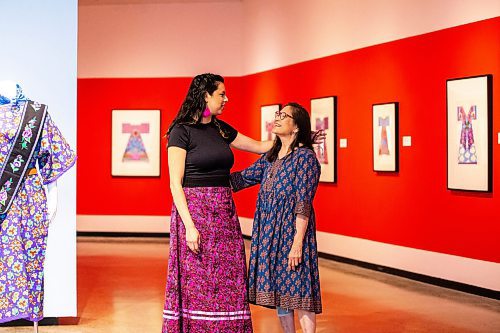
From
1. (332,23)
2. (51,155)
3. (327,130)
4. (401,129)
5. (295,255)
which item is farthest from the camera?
(327,130)

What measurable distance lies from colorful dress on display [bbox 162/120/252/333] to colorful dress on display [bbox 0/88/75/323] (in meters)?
1.10

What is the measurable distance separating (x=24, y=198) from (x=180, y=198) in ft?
4.17

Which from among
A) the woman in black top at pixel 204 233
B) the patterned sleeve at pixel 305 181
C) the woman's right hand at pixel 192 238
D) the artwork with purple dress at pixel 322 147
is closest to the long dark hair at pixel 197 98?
the woman in black top at pixel 204 233

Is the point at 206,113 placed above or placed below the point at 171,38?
below

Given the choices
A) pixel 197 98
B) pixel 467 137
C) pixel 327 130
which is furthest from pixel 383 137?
pixel 197 98

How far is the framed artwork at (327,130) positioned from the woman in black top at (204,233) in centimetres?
791

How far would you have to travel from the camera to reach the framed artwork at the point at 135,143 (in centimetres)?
1766

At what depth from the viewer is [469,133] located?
9.83 meters

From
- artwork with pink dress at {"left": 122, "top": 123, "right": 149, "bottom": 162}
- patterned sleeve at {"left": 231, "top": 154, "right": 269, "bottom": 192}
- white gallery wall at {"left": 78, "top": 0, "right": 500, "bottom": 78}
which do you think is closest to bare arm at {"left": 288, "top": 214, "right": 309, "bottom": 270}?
patterned sleeve at {"left": 231, "top": 154, "right": 269, "bottom": 192}

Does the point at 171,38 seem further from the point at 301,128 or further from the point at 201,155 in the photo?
the point at 201,155

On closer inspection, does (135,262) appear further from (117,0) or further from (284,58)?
(117,0)

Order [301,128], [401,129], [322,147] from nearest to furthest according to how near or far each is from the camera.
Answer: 1. [301,128]
2. [401,129]
3. [322,147]

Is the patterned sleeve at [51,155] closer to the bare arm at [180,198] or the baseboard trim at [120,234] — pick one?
the bare arm at [180,198]

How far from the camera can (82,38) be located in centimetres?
1753
